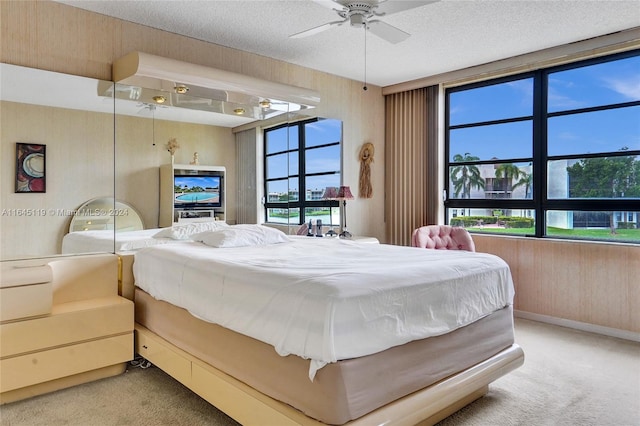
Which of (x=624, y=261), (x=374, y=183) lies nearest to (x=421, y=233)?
(x=374, y=183)

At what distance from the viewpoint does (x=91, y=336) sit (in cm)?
282

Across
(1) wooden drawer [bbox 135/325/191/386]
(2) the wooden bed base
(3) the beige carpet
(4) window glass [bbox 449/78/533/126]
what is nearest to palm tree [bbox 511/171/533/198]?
(4) window glass [bbox 449/78/533/126]

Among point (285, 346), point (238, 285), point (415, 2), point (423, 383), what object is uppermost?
point (415, 2)

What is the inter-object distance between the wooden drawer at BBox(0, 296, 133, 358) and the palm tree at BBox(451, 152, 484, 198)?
375cm

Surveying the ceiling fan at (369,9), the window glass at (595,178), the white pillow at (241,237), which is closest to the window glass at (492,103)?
the window glass at (595,178)

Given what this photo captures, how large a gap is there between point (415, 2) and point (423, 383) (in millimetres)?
2099

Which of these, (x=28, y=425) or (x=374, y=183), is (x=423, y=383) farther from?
(x=374, y=183)

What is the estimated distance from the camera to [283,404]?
191 cm

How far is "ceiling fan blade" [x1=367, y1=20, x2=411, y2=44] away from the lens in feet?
9.35

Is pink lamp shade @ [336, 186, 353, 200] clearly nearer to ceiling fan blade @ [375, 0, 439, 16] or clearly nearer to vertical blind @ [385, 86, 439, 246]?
vertical blind @ [385, 86, 439, 246]

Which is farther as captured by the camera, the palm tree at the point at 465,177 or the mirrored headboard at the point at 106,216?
the palm tree at the point at 465,177

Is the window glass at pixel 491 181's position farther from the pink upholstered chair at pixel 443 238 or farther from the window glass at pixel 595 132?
the pink upholstered chair at pixel 443 238

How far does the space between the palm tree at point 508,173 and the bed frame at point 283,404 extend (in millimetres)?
2416

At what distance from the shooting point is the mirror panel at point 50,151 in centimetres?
294
